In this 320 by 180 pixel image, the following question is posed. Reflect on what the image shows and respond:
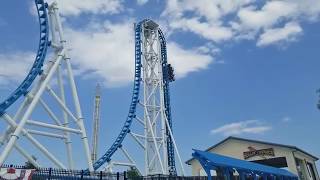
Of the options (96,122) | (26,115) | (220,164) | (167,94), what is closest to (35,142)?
(26,115)

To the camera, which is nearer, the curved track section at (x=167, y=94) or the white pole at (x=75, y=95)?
the white pole at (x=75, y=95)

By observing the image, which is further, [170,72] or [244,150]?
[170,72]

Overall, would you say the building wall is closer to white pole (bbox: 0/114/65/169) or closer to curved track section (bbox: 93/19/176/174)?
curved track section (bbox: 93/19/176/174)

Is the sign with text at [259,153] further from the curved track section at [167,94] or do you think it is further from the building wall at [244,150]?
the curved track section at [167,94]

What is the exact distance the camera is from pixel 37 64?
22.4 m

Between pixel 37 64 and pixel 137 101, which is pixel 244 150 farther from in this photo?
pixel 37 64

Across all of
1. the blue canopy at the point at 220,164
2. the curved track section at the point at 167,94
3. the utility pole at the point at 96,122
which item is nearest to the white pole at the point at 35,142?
the blue canopy at the point at 220,164

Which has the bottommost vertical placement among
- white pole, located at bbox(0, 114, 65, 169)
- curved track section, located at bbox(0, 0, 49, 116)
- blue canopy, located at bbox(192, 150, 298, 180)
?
blue canopy, located at bbox(192, 150, 298, 180)

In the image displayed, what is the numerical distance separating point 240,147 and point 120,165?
35.9 ft

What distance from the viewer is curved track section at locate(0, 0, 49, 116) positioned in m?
20.2

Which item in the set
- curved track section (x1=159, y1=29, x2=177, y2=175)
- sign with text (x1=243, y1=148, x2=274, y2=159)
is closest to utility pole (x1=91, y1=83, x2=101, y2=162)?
curved track section (x1=159, y1=29, x2=177, y2=175)

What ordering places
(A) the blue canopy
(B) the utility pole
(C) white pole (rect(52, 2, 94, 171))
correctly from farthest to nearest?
(B) the utility pole < (C) white pole (rect(52, 2, 94, 171)) < (A) the blue canopy

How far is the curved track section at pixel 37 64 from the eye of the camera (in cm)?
2025

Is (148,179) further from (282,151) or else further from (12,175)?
(282,151)
